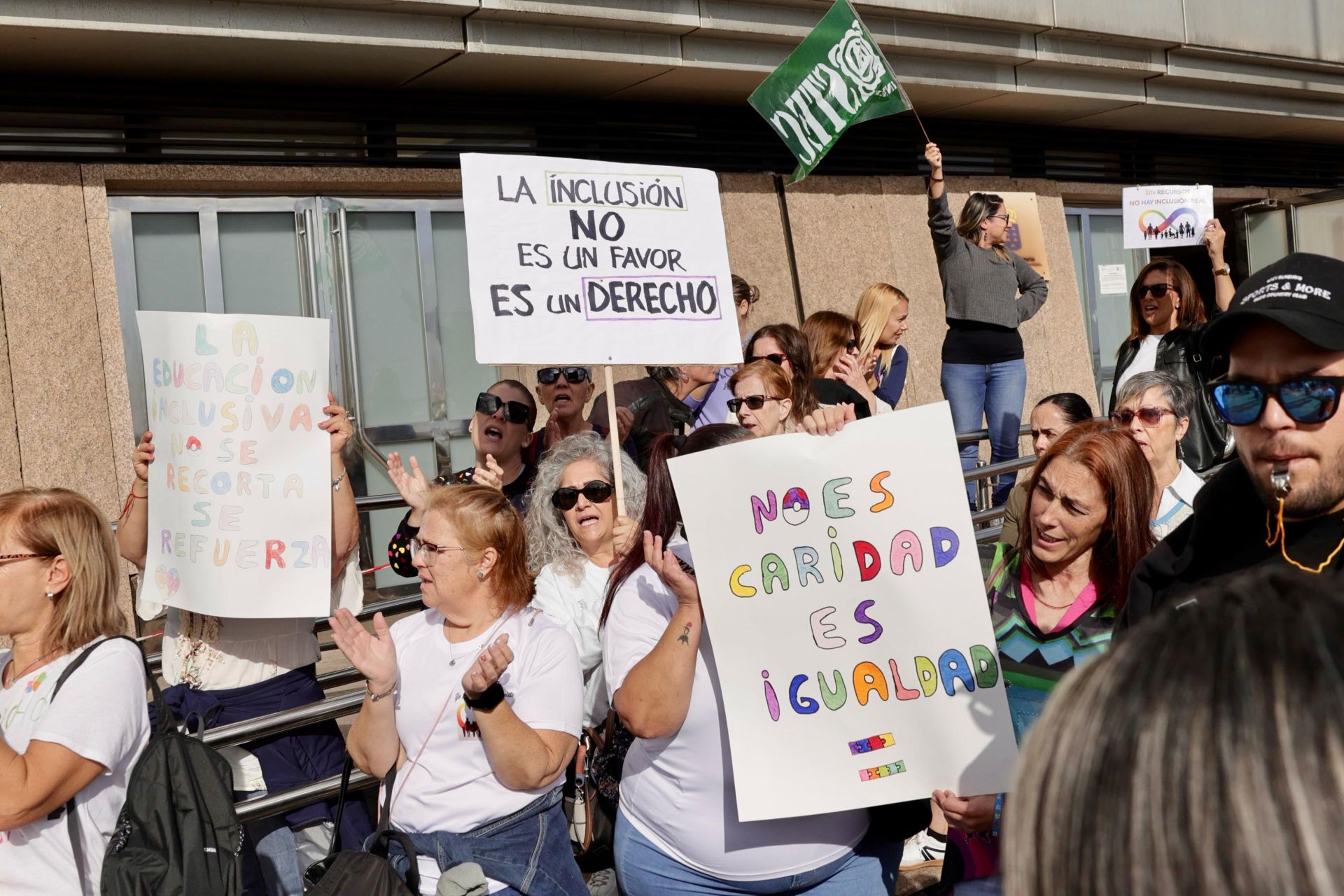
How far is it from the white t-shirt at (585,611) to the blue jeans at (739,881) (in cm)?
69

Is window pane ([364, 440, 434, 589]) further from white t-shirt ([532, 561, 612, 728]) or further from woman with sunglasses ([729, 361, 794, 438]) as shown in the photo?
white t-shirt ([532, 561, 612, 728])

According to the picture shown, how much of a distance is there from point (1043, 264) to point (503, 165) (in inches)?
296

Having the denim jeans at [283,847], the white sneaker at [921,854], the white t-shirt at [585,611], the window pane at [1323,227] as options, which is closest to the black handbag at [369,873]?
the denim jeans at [283,847]

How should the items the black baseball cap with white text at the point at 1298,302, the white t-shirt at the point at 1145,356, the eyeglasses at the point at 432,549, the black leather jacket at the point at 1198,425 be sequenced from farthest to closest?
the white t-shirt at the point at 1145,356
the black leather jacket at the point at 1198,425
the eyeglasses at the point at 432,549
the black baseball cap with white text at the point at 1298,302

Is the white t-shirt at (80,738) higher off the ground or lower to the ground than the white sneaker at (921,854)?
higher

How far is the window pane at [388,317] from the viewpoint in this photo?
862 cm

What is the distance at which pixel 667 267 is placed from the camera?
417 centimetres

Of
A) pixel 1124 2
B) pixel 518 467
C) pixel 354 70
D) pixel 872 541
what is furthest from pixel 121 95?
pixel 1124 2

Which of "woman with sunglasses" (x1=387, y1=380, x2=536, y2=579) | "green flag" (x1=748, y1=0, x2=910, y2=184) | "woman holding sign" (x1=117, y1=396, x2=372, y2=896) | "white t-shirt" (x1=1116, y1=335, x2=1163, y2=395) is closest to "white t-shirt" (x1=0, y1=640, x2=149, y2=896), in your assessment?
"woman holding sign" (x1=117, y1=396, x2=372, y2=896)

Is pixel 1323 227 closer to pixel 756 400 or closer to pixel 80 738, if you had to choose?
pixel 756 400

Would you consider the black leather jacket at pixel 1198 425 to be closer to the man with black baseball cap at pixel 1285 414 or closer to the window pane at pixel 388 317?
the man with black baseball cap at pixel 1285 414

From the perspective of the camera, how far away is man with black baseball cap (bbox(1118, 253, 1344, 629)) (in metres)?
1.86

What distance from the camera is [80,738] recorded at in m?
2.89

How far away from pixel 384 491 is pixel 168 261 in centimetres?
203
